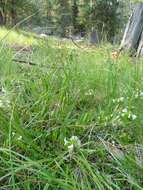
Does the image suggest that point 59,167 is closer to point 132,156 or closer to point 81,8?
point 132,156

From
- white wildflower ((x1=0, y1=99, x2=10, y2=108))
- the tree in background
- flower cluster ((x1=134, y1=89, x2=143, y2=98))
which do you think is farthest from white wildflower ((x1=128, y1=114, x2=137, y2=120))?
the tree in background

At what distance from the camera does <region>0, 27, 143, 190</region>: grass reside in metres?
1.12

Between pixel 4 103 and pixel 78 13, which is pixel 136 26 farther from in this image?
pixel 78 13

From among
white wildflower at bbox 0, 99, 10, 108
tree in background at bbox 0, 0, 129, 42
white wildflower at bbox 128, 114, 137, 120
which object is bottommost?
tree in background at bbox 0, 0, 129, 42

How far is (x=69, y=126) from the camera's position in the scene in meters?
1.33

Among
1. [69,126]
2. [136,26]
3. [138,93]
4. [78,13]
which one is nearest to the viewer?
[69,126]

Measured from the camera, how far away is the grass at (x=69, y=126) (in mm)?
1119

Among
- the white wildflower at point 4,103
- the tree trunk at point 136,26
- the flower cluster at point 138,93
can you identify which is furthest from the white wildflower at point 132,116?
the tree trunk at point 136,26

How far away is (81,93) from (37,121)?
1.13ft

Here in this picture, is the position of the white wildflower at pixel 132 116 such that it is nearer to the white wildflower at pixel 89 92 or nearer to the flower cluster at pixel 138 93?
the flower cluster at pixel 138 93

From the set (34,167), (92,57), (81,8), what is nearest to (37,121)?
(34,167)

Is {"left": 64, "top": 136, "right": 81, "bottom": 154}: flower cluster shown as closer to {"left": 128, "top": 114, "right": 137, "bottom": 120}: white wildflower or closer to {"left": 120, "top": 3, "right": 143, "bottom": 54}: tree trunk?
{"left": 128, "top": 114, "right": 137, "bottom": 120}: white wildflower

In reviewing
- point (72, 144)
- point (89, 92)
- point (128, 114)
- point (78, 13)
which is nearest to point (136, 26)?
point (89, 92)

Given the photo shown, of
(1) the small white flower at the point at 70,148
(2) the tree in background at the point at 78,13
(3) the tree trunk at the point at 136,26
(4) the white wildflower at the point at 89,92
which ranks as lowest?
(2) the tree in background at the point at 78,13
